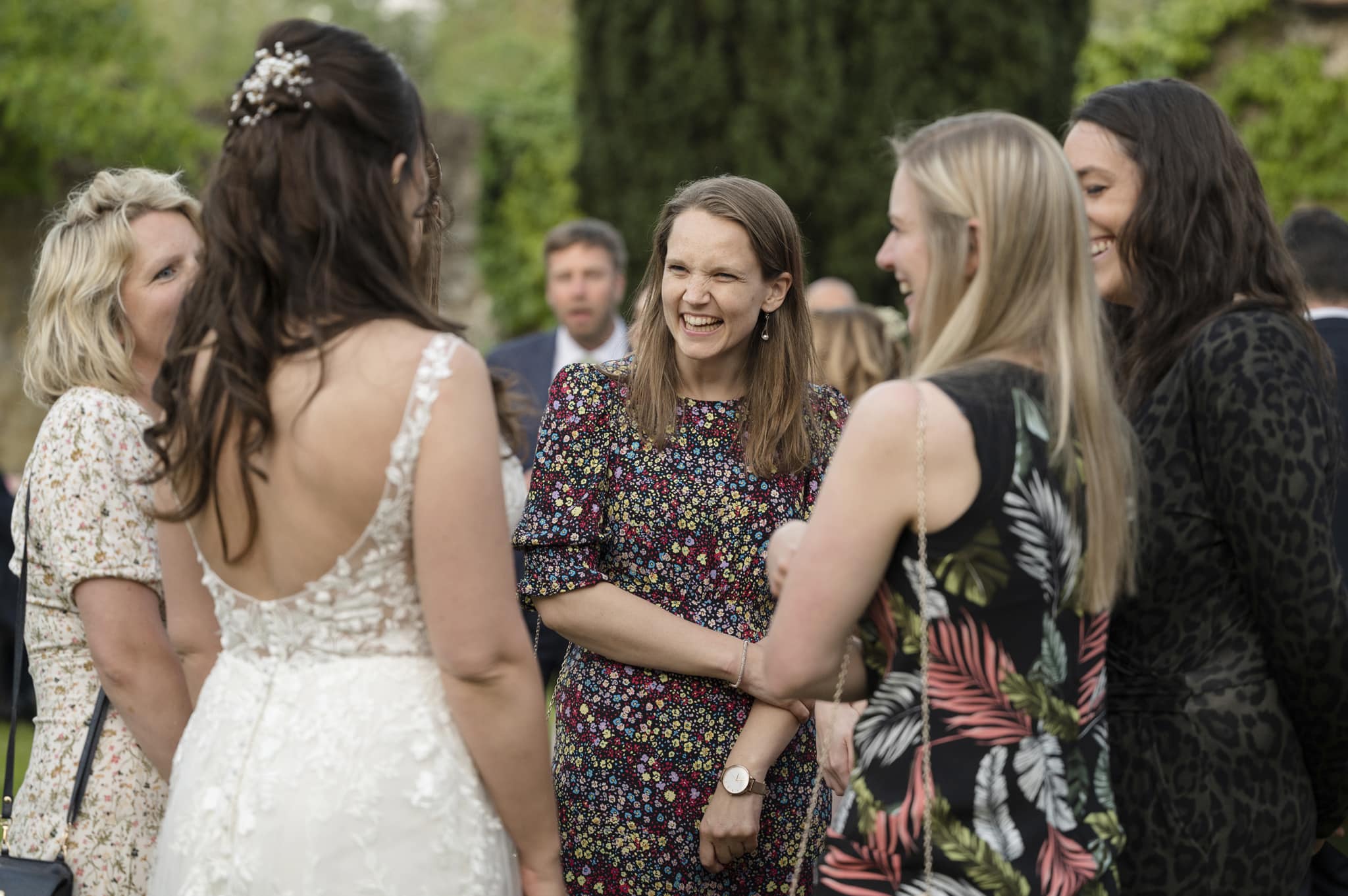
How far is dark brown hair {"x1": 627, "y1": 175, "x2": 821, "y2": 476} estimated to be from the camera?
283 cm

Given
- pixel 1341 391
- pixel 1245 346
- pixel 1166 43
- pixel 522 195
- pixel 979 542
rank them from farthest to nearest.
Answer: pixel 522 195, pixel 1166 43, pixel 1341 391, pixel 1245 346, pixel 979 542

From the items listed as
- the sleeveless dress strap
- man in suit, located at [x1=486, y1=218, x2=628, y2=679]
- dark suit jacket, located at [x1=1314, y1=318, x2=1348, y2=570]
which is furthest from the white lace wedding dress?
man in suit, located at [x1=486, y1=218, x2=628, y2=679]

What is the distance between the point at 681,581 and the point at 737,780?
0.42m

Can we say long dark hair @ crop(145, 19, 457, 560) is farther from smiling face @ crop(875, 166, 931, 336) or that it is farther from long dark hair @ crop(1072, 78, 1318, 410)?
long dark hair @ crop(1072, 78, 1318, 410)

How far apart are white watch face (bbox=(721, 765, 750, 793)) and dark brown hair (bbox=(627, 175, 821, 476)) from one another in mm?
619

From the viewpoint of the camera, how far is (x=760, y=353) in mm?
2977

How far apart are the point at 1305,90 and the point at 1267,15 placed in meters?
0.83

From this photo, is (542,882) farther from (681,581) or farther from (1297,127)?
(1297,127)

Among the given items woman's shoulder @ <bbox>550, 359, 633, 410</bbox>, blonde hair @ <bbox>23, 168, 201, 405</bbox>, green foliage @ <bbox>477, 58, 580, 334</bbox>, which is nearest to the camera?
blonde hair @ <bbox>23, 168, 201, 405</bbox>

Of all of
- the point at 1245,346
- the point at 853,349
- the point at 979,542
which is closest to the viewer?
the point at 979,542

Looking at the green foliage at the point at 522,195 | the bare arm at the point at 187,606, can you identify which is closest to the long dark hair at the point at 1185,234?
the bare arm at the point at 187,606

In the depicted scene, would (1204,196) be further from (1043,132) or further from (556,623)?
(556,623)

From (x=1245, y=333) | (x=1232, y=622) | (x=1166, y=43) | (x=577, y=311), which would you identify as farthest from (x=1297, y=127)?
(x=1232, y=622)

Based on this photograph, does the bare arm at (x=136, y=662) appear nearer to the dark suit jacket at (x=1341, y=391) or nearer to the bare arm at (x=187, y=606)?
the bare arm at (x=187, y=606)
